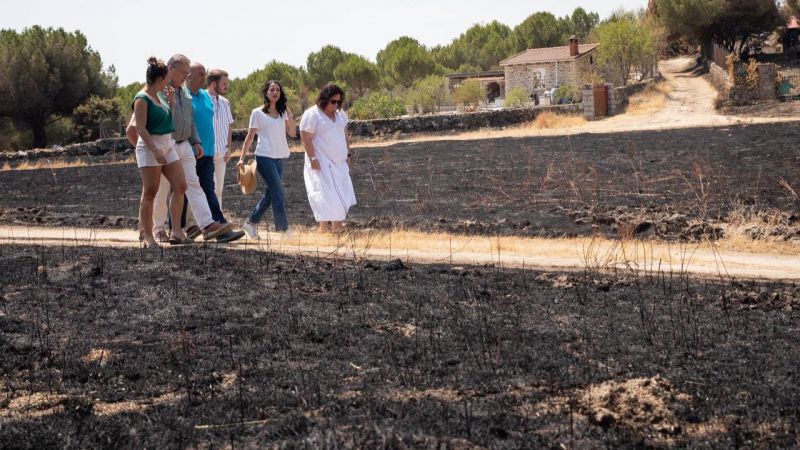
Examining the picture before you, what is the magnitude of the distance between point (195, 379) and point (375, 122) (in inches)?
1504

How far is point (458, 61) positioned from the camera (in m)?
132

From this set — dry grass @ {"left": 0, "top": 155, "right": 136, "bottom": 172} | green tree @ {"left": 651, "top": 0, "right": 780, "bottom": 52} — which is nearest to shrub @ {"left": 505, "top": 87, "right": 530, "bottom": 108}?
green tree @ {"left": 651, "top": 0, "right": 780, "bottom": 52}

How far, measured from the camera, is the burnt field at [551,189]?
13953mm

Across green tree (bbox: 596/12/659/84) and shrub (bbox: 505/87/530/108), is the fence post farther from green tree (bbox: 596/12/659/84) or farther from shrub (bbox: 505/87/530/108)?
green tree (bbox: 596/12/659/84)

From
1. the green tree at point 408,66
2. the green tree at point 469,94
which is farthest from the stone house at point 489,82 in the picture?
the green tree at point 408,66

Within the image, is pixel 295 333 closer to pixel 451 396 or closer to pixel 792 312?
pixel 451 396

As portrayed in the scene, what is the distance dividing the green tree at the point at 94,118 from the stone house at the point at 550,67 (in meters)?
33.9

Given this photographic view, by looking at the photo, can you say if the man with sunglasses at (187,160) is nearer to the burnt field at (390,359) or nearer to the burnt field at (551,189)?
the burnt field at (390,359)

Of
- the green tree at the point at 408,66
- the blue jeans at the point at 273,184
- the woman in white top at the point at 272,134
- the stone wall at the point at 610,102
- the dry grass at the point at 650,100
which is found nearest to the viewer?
the woman in white top at the point at 272,134

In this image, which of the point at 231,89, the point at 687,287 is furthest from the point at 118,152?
the point at 231,89

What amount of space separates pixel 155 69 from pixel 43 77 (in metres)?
55.6

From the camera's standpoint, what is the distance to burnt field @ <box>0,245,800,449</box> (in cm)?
481

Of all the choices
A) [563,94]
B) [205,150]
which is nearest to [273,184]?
[205,150]

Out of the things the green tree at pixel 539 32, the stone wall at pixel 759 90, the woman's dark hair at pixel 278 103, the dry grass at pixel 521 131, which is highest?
the green tree at pixel 539 32
